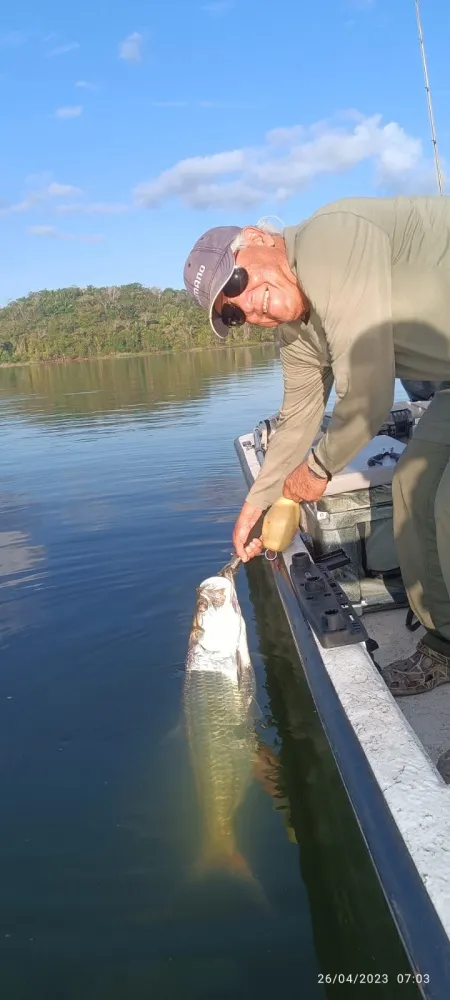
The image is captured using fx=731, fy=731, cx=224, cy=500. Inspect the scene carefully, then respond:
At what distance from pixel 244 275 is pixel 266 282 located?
0.09 metres

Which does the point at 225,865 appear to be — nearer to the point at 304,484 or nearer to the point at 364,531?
the point at 304,484

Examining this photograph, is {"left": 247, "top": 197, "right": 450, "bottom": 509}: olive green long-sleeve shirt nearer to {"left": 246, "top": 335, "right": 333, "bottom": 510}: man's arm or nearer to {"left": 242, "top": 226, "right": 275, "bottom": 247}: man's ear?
{"left": 242, "top": 226, "right": 275, "bottom": 247}: man's ear

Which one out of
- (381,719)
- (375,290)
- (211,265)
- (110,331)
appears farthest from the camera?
(110,331)

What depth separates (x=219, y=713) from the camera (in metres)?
3.74

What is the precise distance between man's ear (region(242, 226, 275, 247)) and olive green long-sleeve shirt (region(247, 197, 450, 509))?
0.09 meters

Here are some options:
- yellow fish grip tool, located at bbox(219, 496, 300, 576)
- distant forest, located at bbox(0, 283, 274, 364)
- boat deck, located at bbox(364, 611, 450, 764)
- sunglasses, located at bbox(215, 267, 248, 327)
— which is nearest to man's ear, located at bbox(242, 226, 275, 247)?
sunglasses, located at bbox(215, 267, 248, 327)

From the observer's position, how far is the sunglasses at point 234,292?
2740mm

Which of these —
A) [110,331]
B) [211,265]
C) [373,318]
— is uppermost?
[110,331]

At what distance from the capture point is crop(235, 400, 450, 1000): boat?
163 centimetres

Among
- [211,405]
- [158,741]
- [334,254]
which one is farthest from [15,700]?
[211,405]

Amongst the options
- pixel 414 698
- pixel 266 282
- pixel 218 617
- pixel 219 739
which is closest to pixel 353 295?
pixel 266 282

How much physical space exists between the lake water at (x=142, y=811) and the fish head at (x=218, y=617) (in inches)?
20.4

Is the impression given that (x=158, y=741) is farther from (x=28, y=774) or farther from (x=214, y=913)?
(x=214, y=913)

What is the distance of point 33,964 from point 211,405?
18.0 metres
